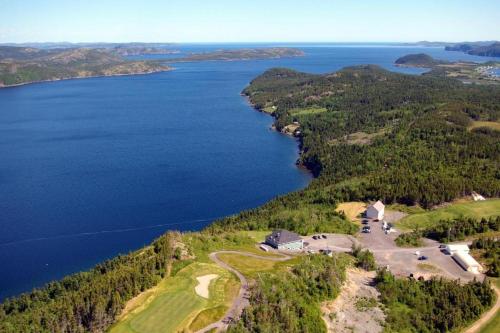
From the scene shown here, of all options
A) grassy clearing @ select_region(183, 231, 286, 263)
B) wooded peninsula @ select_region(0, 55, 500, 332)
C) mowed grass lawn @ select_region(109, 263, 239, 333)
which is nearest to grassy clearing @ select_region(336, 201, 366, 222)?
wooded peninsula @ select_region(0, 55, 500, 332)

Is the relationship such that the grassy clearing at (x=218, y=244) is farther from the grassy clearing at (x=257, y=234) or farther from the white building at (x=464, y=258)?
the white building at (x=464, y=258)

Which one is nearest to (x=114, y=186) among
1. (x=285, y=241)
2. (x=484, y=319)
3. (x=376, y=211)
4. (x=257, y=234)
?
(x=257, y=234)

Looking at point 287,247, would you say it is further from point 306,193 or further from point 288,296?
point 306,193

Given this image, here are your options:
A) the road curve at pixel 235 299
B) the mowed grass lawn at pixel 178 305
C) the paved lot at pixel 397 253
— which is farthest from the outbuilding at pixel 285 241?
the mowed grass lawn at pixel 178 305

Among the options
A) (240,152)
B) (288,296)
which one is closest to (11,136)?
A: (240,152)

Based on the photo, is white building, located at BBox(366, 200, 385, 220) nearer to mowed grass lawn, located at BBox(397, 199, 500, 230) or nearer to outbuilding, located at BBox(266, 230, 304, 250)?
mowed grass lawn, located at BBox(397, 199, 500, 230)

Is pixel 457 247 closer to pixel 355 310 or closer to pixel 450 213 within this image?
pixel 450 213
